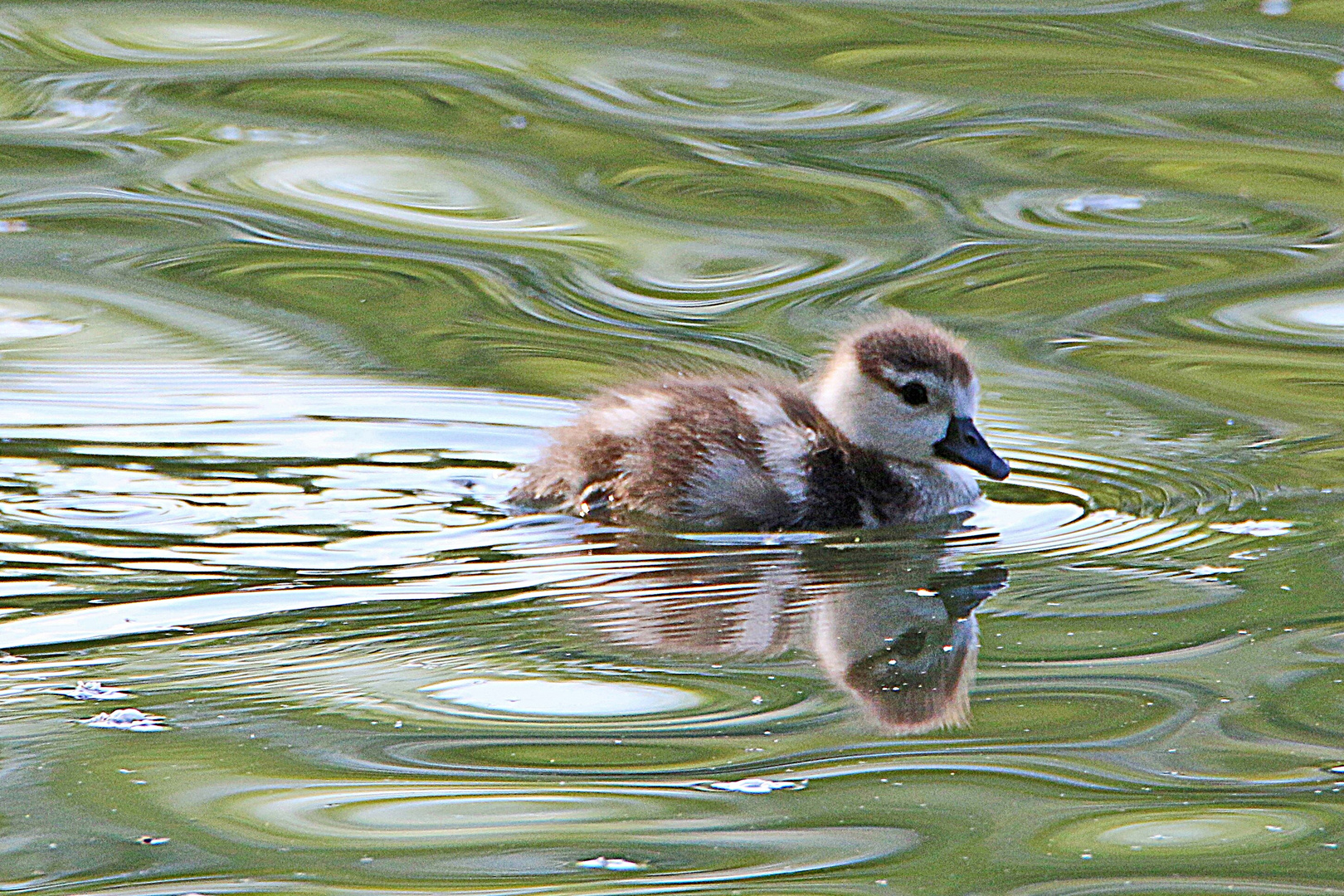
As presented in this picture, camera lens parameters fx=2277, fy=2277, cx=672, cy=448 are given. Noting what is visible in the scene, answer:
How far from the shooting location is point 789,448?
215 inches

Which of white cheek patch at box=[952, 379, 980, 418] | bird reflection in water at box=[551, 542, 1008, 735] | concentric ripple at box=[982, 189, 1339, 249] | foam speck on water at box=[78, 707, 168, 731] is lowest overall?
foam speck on water at box=[78, 707, 168, 731]

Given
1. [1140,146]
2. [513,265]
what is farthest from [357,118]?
[1140,146]

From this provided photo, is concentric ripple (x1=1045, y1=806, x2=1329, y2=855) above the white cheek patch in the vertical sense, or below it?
below

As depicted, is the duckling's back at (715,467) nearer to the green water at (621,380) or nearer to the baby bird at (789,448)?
the baby bird at (789,448)

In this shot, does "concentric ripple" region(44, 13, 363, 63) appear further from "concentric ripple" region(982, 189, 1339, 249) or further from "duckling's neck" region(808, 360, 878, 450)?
"duckling's neck" region(808, 360, 878, 450)

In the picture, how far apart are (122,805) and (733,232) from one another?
472 centimetres

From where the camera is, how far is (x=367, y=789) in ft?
11.7

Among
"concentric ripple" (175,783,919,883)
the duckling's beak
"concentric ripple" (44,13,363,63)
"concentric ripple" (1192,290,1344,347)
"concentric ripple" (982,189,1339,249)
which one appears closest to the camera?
"concentric ripple" (175,783,919,883)

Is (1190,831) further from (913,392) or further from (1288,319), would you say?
(1288,319)

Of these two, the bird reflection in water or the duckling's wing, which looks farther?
the duckling's wing

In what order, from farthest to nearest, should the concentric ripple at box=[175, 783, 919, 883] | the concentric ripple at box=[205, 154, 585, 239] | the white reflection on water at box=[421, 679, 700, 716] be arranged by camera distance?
the concentric ripple at box=[205, 154, 585, 239]
the white reflection on water at box=[421, 679, 700, 716]
the concentric ripple at box=[175, 783, 919, 883]

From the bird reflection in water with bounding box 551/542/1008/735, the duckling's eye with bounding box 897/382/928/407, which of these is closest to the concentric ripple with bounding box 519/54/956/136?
the duckling's eye with bounding box 897/382/928/407

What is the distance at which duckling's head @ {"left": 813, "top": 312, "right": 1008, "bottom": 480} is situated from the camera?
5664mm

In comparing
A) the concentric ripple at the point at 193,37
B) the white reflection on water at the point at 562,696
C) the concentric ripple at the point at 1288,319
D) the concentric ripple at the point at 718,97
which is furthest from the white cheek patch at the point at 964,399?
the concentric ripple at the point at 193,37
